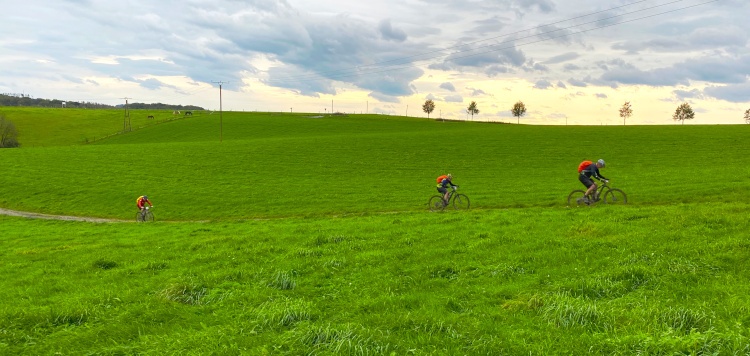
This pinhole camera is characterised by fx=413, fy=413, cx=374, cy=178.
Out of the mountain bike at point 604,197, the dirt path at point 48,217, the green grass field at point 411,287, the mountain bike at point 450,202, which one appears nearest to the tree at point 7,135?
the dirt path at point 48,217

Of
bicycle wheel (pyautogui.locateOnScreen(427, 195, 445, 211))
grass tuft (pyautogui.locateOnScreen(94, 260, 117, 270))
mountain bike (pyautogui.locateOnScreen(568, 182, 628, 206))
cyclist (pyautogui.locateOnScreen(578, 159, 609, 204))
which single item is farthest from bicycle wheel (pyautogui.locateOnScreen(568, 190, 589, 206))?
grass tuft (pyautogui.locateOnScreen(94, 260, 117, 270))

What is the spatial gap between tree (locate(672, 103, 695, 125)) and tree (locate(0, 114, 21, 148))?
181954 millimetres

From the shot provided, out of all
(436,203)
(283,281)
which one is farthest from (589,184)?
(283,281)

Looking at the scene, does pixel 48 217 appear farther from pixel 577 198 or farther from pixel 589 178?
pixel 589 178

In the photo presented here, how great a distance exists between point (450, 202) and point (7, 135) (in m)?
109

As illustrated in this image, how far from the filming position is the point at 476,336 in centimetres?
551

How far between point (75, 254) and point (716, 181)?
116 feet

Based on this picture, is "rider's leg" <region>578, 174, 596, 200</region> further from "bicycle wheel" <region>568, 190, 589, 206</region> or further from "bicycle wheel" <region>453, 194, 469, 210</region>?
"bicycle wheel" <region>453, 194, 469, 210</region>

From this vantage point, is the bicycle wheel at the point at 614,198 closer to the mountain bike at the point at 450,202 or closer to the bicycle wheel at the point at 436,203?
the mountain bike at the point at 450,202

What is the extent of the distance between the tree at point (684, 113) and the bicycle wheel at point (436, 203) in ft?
468

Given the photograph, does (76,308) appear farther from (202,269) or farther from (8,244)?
(8,244)

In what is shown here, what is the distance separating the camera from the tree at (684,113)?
13000 cm

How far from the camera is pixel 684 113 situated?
131 metres

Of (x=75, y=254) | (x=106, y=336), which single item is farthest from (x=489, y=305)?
(x=75, y=254)
